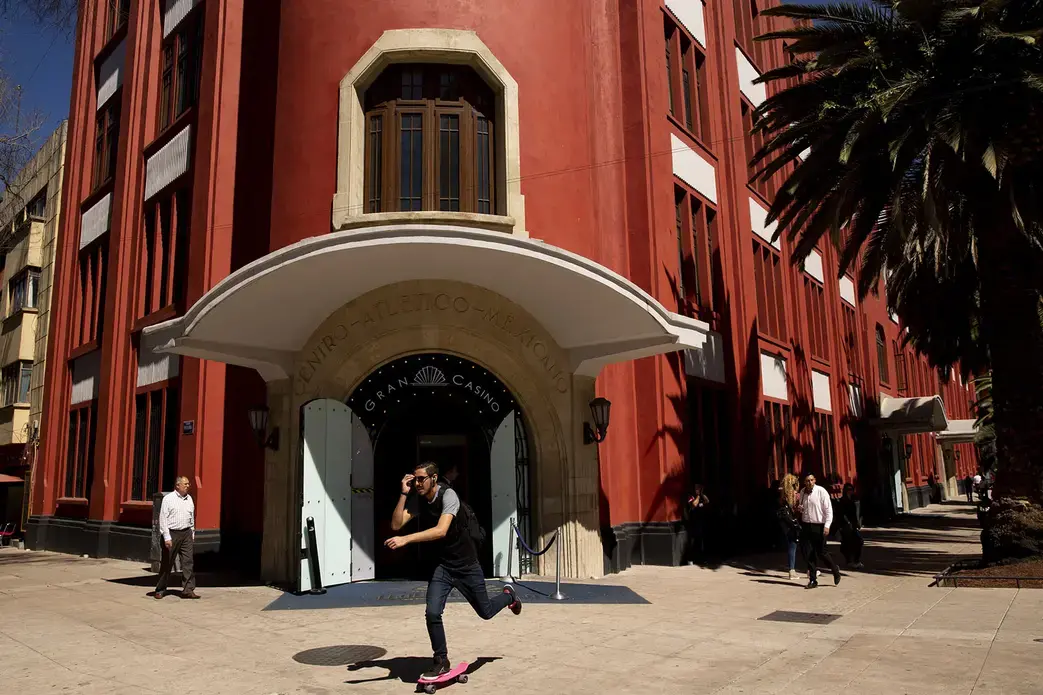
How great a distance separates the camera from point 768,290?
23.6 metres

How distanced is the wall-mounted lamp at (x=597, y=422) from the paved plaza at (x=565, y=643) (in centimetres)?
251

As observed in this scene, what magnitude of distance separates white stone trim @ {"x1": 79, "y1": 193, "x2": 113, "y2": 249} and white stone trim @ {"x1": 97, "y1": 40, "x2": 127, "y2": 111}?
3.16 m

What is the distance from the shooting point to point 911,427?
33.6 metres

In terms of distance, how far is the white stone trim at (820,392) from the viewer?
2675 centimetres

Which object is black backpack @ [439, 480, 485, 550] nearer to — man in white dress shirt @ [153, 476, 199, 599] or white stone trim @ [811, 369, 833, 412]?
man in white dress shirt @ [153, 476, 199, 599]

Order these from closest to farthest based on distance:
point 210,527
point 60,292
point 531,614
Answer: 1. point 531,614
2. point 210,527
3. point 60,292

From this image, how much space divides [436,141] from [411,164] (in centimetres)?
59

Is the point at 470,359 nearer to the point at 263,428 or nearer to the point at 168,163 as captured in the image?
the point at 263,428

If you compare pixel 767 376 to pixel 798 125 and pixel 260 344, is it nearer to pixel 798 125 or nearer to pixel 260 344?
pixel 798 125

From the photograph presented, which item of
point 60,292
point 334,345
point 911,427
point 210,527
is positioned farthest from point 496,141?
point 911,427

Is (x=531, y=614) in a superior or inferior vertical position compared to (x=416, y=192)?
inferior

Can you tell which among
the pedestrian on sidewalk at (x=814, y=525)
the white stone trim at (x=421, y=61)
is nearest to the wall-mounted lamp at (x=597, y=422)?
the white stone trim at (x=421, y=61)

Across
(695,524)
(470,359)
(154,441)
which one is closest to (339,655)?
(470,359)

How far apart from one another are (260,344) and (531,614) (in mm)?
6324
